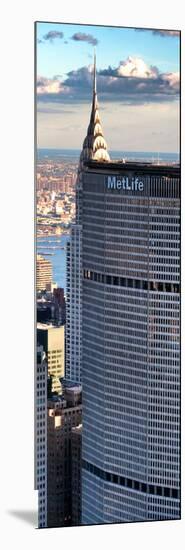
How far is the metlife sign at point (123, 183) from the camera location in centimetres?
656

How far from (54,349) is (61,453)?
47cm

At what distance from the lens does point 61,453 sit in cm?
645

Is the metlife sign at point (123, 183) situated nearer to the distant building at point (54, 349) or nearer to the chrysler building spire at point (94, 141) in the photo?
the chrysler building spire at point (94, 141)

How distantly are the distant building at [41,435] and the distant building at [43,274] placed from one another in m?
0.27

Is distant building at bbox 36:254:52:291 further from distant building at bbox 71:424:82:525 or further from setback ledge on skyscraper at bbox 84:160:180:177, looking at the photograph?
distant building at bbox 71:424:82:525

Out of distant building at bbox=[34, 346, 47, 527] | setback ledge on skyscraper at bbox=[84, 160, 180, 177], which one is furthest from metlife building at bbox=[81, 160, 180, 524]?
distant building at bbox=[34, 346, 47, 527]

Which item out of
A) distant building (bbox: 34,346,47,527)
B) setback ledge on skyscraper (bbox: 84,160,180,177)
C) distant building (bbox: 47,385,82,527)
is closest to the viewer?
distant building (bbox: 34,346,47,527)

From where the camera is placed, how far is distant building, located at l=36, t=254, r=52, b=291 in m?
6.32

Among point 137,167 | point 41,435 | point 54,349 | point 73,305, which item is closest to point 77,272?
point 73,305

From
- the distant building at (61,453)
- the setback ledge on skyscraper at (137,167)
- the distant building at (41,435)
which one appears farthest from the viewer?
the setback ledge on skyscraper at (137,167)

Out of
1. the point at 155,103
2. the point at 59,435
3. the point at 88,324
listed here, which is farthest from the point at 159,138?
the point at 59,435

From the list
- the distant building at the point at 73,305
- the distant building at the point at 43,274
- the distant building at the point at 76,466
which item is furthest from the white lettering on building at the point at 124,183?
the distant building at the point at 76,466

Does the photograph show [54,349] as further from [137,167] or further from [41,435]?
[137,167]

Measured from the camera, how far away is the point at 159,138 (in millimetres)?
6586
